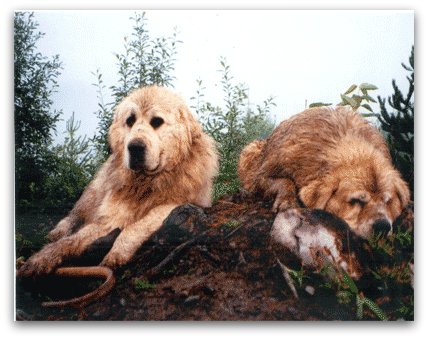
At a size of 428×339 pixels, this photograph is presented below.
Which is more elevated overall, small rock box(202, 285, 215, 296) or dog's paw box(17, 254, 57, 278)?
dog's paw box(17, 254, 57, 278)

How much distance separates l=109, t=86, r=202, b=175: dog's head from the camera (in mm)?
3703

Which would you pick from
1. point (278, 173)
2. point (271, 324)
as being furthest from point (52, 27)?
point (271, 324)

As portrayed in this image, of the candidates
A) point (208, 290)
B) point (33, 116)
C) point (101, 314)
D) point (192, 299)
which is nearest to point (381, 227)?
point (208, 290)

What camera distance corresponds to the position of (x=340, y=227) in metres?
3.80

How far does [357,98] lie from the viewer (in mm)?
3949

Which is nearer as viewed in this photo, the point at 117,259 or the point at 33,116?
the point at 117,259

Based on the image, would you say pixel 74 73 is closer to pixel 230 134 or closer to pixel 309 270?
pixel 230 134

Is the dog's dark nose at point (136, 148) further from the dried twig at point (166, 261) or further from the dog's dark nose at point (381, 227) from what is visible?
the dog's dark nose at point (381, 227)

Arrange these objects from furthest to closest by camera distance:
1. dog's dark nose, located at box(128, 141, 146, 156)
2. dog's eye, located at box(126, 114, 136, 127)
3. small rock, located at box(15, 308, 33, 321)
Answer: small rock, located at box(15, 308, 33, 321) < dog's eye, located at box(126, 114, 136, 127) < dog's dark nose, located at box(128, 141, 146, 156)

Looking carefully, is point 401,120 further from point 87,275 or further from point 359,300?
point 87,275

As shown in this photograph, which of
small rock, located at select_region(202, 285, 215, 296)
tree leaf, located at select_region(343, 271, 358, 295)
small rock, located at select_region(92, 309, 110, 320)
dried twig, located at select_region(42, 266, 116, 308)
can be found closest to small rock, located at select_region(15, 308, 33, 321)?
dried twig, located at select_region(42, 266, 116, 308)

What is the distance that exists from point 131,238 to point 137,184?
0.37 meters

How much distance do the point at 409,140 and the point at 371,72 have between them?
555 millimetres

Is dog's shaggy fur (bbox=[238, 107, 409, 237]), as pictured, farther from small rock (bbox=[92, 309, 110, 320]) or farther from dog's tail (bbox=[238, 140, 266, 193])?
small rock (bbox=[92, 309, 110, 320])
